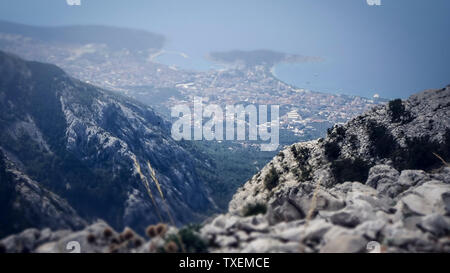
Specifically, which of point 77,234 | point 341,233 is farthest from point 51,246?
point 341,233

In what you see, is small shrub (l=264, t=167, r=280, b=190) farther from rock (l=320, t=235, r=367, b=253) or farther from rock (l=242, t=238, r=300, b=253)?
rock (l=320, t=235, r=367, b=253)

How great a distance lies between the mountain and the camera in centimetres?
8081

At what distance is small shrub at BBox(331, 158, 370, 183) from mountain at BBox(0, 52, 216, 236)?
41.2 metres

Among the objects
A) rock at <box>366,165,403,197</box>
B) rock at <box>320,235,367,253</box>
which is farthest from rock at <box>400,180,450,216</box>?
rock at <box>366,165,403,197</box>

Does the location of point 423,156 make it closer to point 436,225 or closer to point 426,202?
point 426,202

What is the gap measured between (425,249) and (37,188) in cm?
7386

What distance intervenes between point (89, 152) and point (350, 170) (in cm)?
9057

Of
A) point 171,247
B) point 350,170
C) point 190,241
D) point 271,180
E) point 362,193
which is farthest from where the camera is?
point 271,180

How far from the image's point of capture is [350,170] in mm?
→ 39031

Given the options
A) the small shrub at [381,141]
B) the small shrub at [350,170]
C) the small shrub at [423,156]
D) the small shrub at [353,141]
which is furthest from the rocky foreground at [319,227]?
the small shrub at [353,141]

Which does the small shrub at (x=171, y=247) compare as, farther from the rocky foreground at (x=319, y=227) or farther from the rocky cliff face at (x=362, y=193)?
the rocky cliff face at (x=362, y=193)

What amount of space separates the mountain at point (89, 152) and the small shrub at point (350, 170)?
41.2m

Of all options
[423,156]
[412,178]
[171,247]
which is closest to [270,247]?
[171,247]

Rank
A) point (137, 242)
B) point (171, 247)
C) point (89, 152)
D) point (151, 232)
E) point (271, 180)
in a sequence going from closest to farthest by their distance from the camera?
point (171, 247), point (137, 242), point (151, 232), point (271, 180), point (89, 152)
